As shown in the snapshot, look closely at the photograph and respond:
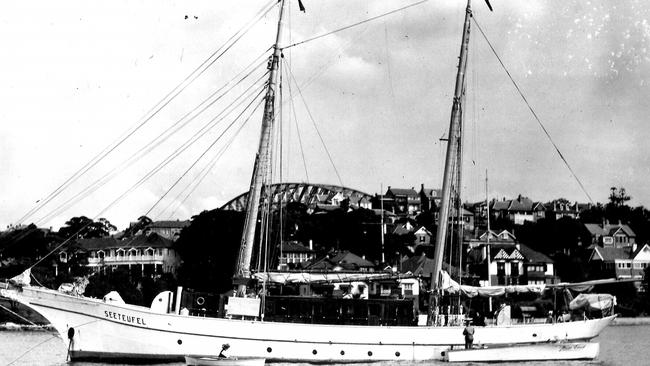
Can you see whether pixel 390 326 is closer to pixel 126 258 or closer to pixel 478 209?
pixel 126 258

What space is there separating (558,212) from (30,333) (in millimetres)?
130145

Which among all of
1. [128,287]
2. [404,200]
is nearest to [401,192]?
[404,200]

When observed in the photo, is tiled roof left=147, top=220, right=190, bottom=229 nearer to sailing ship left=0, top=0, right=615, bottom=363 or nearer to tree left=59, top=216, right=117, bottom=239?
tree left=59, top=216, right=117, bottom=239

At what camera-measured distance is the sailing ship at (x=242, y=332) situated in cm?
3850

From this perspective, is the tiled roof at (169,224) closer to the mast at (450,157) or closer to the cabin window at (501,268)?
the cabin window at (501,268)

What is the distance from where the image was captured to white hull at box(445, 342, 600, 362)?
134 ft

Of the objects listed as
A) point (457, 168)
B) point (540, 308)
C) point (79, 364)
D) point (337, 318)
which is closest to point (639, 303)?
point (540, 308)

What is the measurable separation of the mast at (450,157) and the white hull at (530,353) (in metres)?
3.53

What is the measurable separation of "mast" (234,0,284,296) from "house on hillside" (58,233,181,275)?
252 ft

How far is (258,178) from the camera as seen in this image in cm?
4194

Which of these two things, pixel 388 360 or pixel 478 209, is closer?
pixel 388 360

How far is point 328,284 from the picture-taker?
153 feet

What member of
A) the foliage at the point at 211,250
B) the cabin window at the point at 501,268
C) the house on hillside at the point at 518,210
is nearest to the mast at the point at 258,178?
the foliage at the point at 211,250

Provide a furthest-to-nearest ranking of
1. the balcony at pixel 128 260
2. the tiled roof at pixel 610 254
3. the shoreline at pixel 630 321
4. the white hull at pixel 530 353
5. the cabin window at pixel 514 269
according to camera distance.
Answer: the tiled roof at pixel 610 254 < the balcony at pixel 128 260 < the cabin window at pixel 514 269 < the shoreline at pixel 630 321 < the white hull at pixel 530 353
